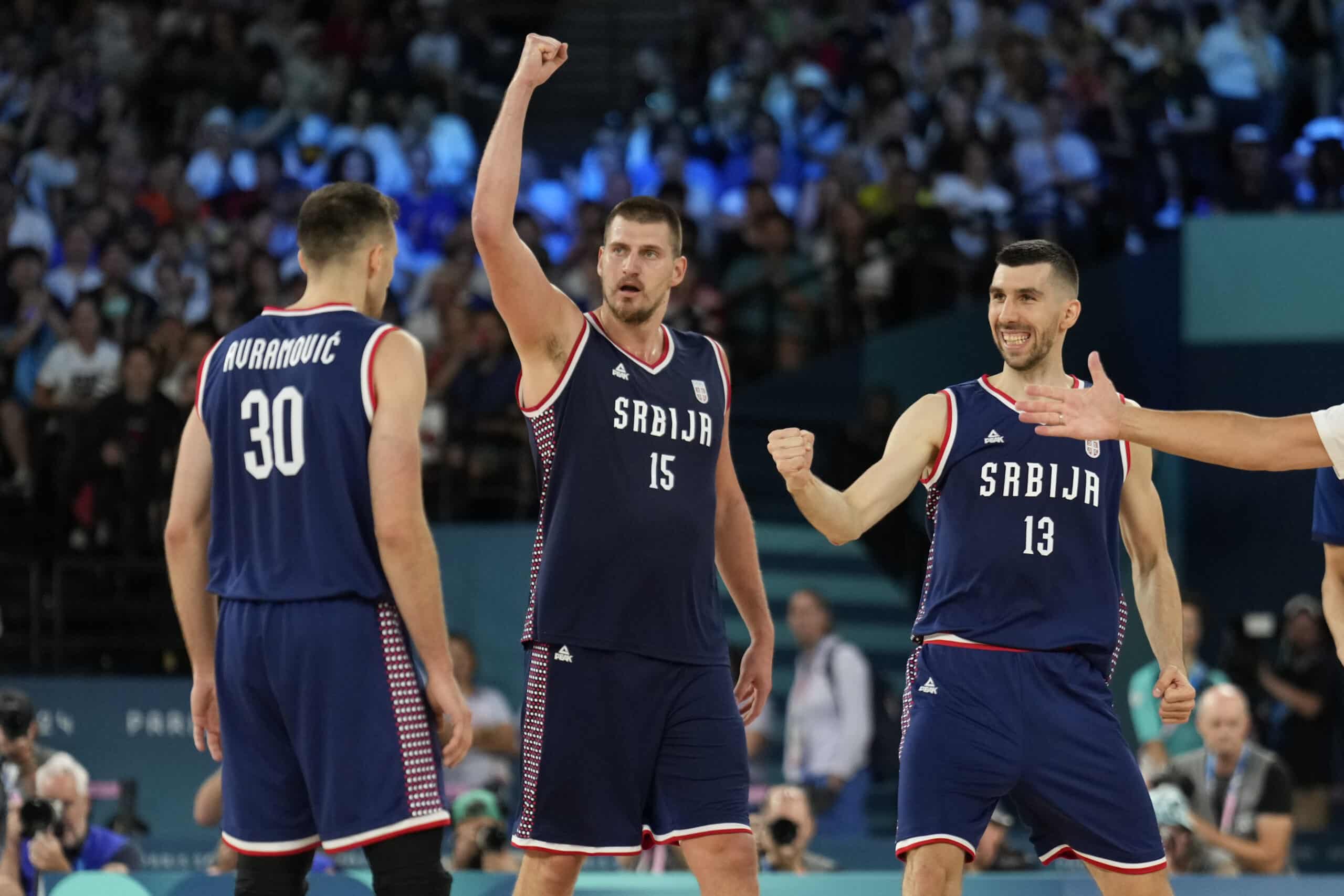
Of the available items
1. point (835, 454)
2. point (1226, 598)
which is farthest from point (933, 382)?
point (1226, 598)

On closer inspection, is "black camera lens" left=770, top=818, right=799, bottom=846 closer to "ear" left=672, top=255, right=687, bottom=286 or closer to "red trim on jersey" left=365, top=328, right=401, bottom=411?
"ear" left=672, top=255, right=687, bottom=286

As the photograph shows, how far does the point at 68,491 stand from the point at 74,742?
1665 millimetres

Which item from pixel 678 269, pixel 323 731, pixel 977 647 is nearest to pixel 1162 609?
pixel 977 647

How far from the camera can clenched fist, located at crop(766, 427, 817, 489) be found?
16.5 feet

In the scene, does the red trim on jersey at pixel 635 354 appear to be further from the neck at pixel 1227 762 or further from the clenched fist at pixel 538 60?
the neck at pixel 1227 762

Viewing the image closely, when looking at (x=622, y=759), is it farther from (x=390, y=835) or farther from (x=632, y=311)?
(x=632, y=311)

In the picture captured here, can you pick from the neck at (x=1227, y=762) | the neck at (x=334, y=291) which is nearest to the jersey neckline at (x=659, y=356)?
the neck at (x=334, y=291)

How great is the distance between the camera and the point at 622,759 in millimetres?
5543

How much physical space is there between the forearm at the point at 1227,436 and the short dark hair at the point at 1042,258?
1235 mm

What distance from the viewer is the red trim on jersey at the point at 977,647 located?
18.5 ft

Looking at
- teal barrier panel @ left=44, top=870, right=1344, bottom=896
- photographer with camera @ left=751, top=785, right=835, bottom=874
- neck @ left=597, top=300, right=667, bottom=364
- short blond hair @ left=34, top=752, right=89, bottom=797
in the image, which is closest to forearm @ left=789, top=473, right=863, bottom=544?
neck @ left=597, top=300, right=667, bottom=364

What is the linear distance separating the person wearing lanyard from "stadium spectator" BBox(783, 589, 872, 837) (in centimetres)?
214

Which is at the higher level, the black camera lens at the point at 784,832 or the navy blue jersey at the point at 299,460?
the navy blue jersey at the point at 299,460

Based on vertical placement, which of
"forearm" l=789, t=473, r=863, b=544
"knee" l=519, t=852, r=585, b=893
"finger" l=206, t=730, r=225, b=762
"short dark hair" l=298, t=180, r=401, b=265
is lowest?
"knee" l=519, t=852, r=585, b=893
